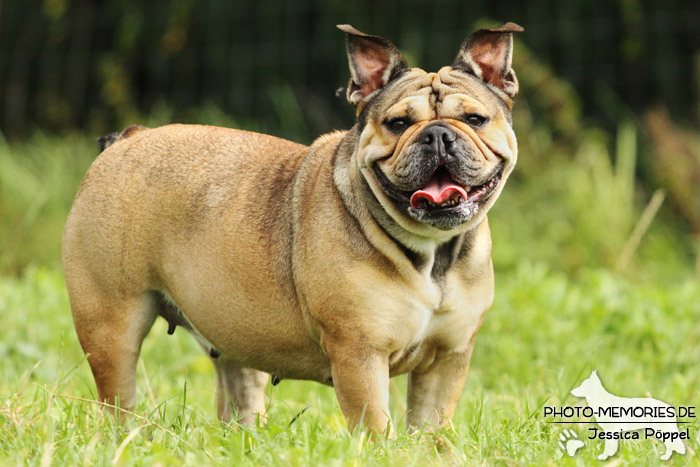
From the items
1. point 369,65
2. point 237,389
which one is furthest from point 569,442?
point 237,389

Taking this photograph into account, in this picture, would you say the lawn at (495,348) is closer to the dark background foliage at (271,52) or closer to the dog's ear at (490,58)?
the dark background foliage at (271,52)

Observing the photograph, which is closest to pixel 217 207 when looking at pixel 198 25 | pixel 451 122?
pixel 451 122

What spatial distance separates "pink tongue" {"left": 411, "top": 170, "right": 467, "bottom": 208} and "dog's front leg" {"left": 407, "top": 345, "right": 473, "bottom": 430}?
744 mm

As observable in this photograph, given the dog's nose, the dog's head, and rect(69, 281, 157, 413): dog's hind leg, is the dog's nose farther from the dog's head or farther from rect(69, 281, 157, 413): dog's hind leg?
rect(69, 281, 157, 413): dog's hind leg

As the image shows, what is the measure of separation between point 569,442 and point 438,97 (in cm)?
139

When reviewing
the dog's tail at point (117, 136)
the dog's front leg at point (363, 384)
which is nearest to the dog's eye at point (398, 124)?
the dog's front leg at point (363, 384)

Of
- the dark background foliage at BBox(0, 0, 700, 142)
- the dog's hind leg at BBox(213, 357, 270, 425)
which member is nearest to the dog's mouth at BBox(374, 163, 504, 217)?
the dog's hind leg at BBox(213, 357, 270, 425)

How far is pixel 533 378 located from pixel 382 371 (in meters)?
1.94

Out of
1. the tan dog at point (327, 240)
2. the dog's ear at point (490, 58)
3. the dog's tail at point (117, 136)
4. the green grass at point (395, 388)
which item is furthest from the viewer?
the dog's tail at point (117, 136)

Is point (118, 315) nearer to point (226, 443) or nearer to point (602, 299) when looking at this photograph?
point (226, 443)

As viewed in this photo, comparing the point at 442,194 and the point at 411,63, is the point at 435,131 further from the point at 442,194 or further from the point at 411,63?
the point at 411,63

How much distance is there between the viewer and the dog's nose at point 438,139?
3.58 m

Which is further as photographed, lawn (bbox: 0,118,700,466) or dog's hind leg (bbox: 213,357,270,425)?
dog's hind leg (bbox: 213,357,270,425)

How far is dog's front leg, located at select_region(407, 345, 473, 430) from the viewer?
160 inches
